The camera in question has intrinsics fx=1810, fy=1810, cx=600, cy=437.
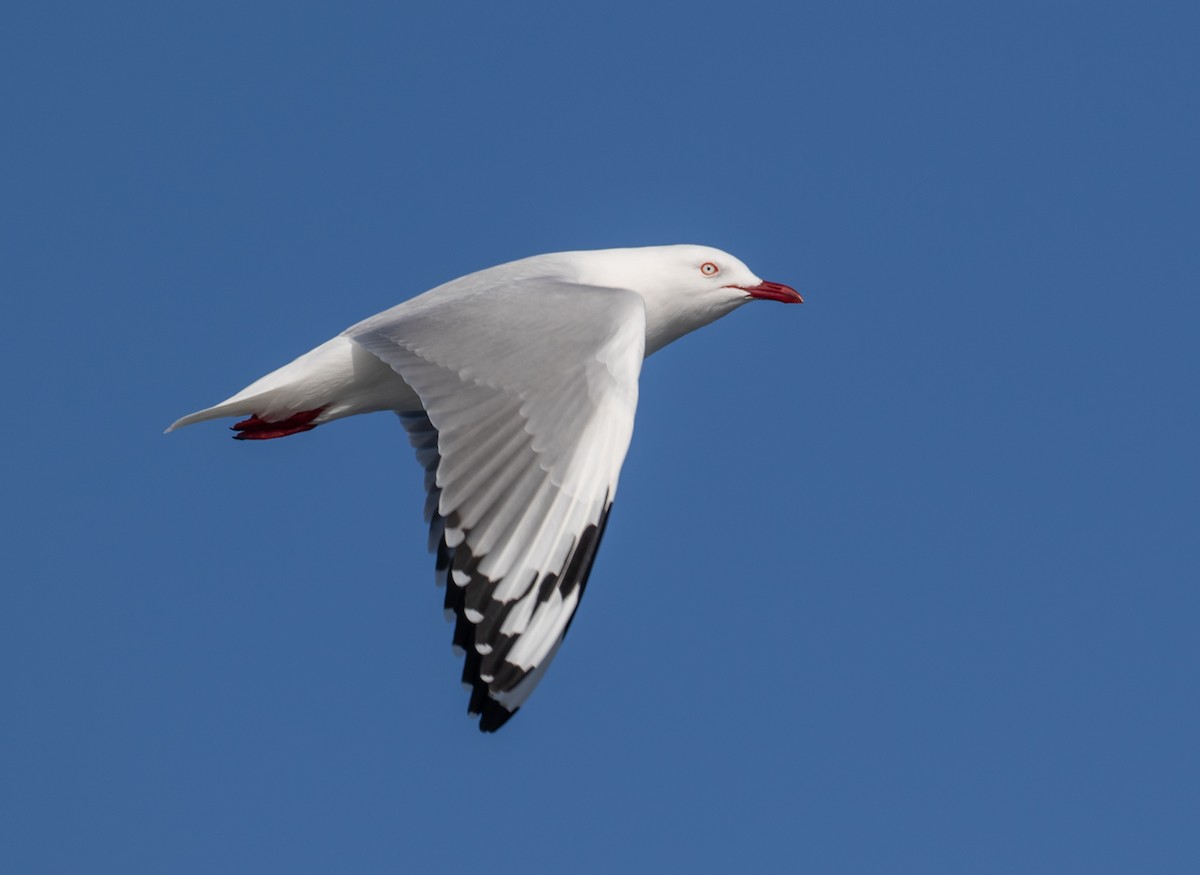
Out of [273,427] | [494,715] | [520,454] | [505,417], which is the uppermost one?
[273,427]

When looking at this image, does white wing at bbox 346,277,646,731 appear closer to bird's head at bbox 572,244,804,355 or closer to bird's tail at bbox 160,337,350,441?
bird's tail at bbox 160,337,350,441

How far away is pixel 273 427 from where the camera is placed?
799 cm

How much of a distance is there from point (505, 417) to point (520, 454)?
189 mm

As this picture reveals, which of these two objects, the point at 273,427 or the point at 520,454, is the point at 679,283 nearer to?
the point at 273,427

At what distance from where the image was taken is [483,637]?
607cm

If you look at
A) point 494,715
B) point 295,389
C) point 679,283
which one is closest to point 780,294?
point 679,283

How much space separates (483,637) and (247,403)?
203 centimetres

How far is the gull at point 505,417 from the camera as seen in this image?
239 inches

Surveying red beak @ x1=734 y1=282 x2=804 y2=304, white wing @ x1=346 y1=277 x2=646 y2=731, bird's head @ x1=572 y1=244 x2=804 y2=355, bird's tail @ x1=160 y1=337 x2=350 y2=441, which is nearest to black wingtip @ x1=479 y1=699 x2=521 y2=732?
white wing @ x1=346 y1=277 x2=646 y2=731

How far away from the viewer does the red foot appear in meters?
7.88

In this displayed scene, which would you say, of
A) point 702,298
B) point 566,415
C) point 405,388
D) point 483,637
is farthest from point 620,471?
point 702,298

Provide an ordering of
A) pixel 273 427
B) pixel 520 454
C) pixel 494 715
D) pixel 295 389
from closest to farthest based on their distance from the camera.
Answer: pixel 494 715
pixel 520 454
pixel 295 389
pixel 273 427

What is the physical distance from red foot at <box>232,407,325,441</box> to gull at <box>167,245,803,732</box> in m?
0.07

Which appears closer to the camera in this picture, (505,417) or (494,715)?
(494,715)
